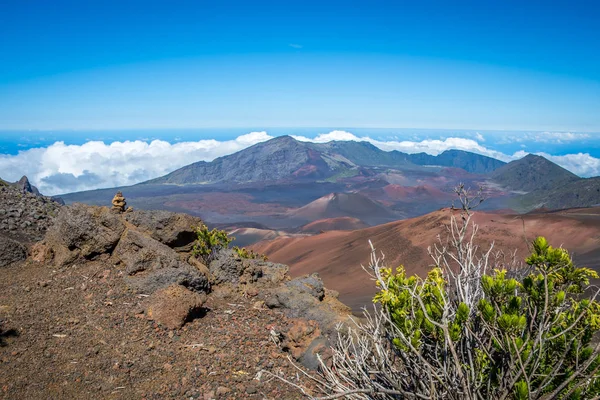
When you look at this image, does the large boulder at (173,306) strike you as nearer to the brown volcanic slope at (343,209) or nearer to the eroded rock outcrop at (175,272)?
the eroded rock outcrop at (175,272)

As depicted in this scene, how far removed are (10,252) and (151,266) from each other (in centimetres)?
246

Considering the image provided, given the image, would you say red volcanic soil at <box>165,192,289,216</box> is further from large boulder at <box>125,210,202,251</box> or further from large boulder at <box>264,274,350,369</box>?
large boulder at <box>264,274,350,369</box>

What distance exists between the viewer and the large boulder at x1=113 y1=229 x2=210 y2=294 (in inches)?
239

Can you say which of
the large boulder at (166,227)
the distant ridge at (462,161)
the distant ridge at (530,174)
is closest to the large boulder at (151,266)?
the large boulder at (166,227)

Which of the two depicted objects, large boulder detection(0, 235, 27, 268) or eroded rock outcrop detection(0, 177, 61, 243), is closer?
large boulder detection(0, 235, 27, 268)

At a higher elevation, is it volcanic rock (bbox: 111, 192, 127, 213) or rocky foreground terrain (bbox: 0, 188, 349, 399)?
volcanic rock (bbox: 111, 192, 127, 213)

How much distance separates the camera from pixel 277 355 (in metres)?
5.25

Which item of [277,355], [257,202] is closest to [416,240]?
[277,355]

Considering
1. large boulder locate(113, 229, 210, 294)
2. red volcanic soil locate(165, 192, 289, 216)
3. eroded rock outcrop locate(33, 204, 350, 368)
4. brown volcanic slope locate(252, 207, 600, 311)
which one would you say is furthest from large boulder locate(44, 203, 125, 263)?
red volcanic soil locate(165, 192, 289, 216)

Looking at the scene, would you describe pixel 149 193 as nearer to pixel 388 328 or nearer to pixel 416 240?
pixel 416 240

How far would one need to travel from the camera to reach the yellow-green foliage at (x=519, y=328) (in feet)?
7.66

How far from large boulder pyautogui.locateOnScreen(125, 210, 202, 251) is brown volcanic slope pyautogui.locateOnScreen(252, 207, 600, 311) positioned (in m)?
11.9

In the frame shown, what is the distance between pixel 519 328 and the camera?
2.27 metres

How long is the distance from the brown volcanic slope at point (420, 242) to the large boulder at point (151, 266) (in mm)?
12839
